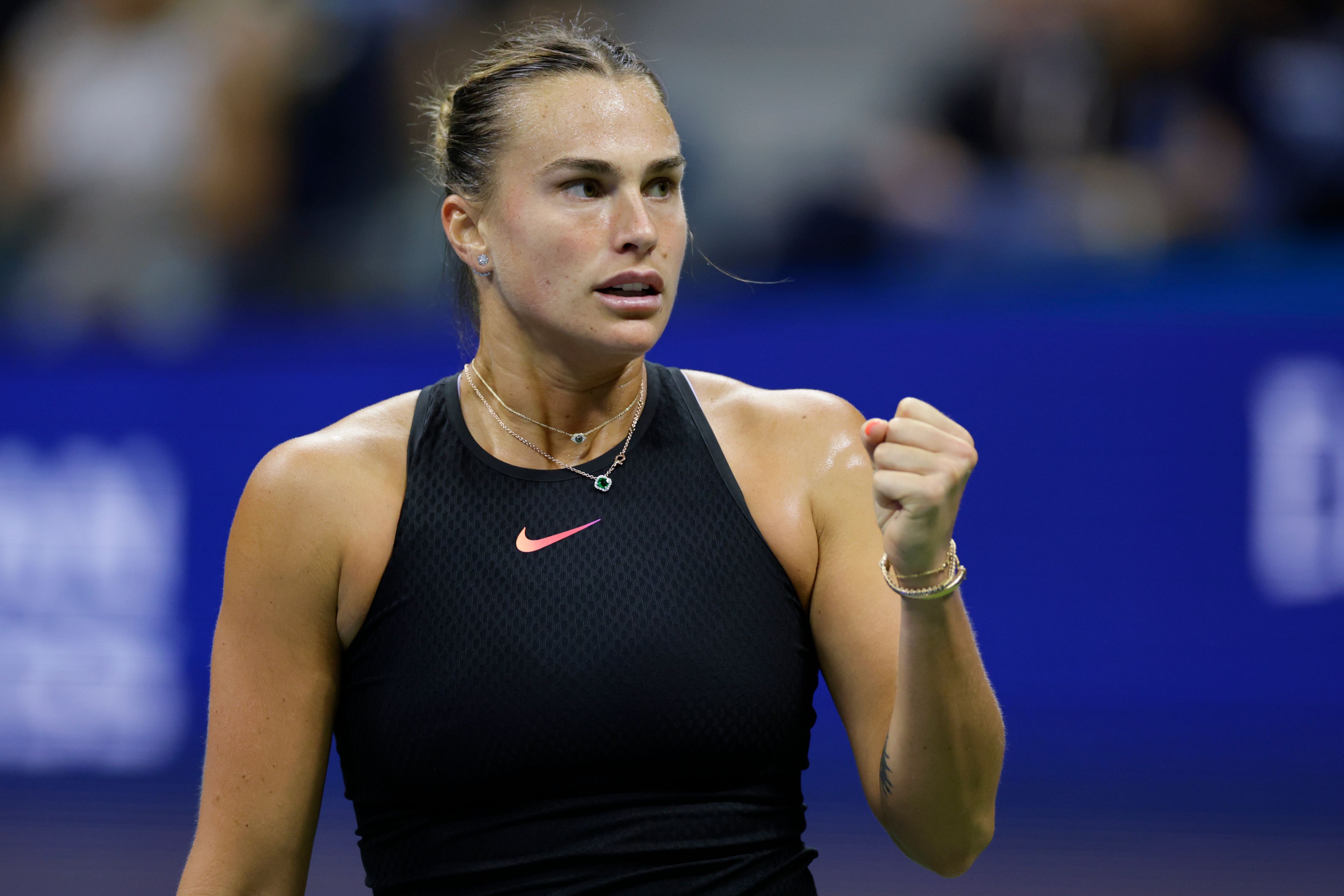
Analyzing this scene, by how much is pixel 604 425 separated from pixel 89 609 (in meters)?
2.54

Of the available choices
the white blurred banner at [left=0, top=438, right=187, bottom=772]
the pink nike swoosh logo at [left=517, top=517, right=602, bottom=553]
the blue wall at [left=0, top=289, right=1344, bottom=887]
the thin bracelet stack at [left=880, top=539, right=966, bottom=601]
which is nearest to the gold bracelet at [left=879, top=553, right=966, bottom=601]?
the thin bracelet stack at [left=880, top=539, right=966, bottom=601]

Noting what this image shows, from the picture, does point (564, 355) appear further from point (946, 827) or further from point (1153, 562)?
point (1153, 562)

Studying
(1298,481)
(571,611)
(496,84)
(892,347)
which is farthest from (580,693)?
(1298,481)

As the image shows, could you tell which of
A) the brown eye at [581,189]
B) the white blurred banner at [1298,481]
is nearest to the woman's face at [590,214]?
the brown eye at [581,189]

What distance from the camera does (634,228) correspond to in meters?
1.67

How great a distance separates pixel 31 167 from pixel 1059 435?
3250 mm

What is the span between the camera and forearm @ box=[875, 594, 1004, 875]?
145 centimetres

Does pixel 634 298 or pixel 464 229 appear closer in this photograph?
pixel 634 298

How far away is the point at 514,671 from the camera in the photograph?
1.62 m

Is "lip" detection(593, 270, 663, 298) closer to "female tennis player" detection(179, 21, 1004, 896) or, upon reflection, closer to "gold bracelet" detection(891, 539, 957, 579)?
"female tennis player" detection(179, 21, 1004, 896)

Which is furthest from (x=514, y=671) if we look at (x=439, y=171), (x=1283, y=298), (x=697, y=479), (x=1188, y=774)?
(x=1283, y=298)

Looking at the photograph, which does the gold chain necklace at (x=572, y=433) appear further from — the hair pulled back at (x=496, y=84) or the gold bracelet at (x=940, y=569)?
the gold bracelet at (x=940, y=569)

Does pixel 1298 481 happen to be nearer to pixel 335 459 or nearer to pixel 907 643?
pixel 907 643

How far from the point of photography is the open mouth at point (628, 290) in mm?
1690
